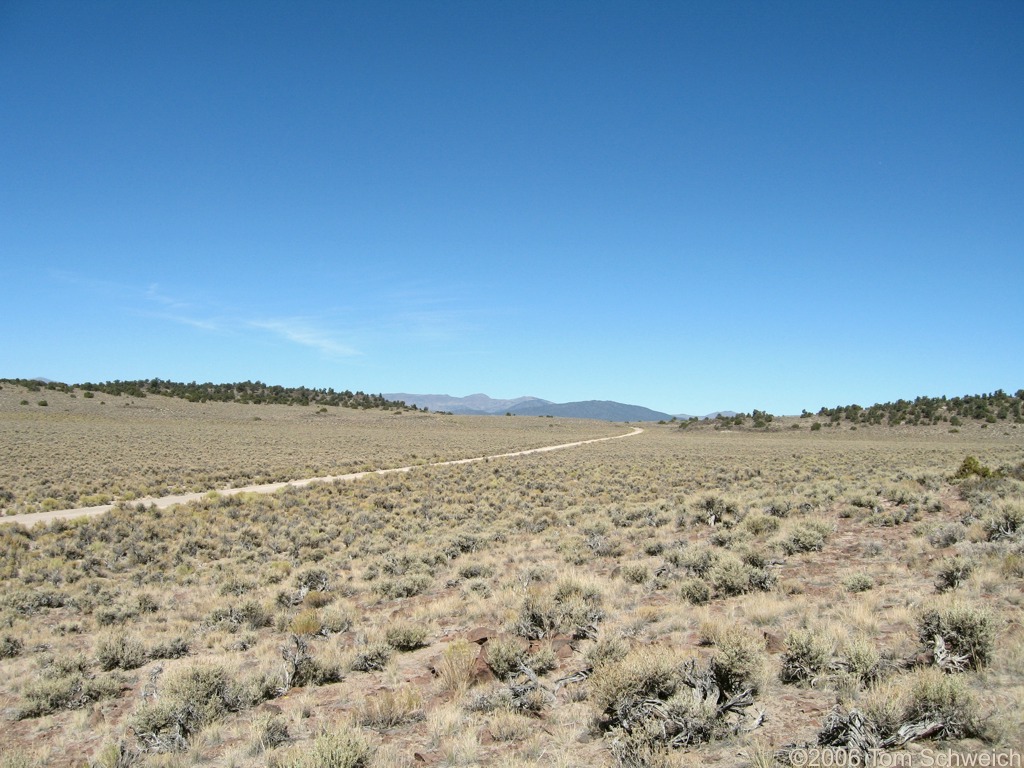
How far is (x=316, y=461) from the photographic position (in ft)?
133

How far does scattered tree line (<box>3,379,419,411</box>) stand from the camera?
95.4 m

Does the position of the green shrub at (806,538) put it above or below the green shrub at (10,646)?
above

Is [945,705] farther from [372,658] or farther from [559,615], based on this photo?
[372,658]

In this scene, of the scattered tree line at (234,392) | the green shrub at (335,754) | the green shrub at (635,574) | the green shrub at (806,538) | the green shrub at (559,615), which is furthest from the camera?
the scattered tree line at (234,392)

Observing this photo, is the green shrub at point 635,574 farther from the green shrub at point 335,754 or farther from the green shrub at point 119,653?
the green shrub at point 119,653

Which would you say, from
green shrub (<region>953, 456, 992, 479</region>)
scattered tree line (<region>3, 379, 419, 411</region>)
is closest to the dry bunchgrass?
Result: green shrub (<region>953, 456, 992, 479</region>)

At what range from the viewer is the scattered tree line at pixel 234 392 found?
95.4 metres

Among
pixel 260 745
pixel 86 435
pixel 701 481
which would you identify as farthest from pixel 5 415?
pixel 260 745

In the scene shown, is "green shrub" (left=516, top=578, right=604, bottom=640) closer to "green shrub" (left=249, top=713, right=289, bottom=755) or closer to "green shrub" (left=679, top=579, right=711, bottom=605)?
"green shrub" (left=679, top=579, right=711, bottom=605)

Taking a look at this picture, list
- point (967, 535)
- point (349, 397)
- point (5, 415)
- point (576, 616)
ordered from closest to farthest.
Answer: point (576, 616) < point (967, 535) < point (5, 415) < point (349, 397)

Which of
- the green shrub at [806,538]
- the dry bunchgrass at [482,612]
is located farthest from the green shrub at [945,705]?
the green shrub at [806,538]

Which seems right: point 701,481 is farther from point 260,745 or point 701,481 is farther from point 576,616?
point 260,745

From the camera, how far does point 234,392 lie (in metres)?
116

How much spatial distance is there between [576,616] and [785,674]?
332 cm
